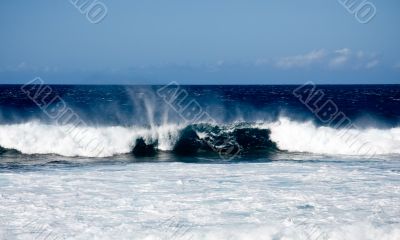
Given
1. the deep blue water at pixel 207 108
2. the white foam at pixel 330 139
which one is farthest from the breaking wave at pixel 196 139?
the deep blue water at pixel 207 108

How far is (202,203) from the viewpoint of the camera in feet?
31.8

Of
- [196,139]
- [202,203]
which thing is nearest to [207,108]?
[196,139]

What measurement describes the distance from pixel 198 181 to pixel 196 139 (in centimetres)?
911

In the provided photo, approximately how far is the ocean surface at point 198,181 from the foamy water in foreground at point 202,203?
0.02 m

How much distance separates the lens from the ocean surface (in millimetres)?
8156

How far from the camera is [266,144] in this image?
21.1 meters

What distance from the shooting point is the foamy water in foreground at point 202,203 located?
313 inches

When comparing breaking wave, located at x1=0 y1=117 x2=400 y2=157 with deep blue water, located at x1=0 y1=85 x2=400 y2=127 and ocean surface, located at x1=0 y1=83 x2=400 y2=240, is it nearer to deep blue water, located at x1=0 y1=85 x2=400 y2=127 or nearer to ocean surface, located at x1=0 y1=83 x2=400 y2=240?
ocean surface, located at x1=0 y1=83 x2=400 y2=240

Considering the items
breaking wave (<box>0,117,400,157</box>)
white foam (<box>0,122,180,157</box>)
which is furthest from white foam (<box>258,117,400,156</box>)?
white foam (<box>0,122,180,157</box>)

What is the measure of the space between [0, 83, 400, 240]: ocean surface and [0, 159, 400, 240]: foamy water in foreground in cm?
2

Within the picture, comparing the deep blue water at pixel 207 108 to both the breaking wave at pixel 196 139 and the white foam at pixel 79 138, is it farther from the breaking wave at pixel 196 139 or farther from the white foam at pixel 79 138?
the breaking wave at pixel 196 139

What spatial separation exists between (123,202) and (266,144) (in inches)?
483

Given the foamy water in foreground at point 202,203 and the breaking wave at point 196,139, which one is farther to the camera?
the breaking wave at point 196,139

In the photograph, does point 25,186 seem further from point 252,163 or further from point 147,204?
point 252,163
